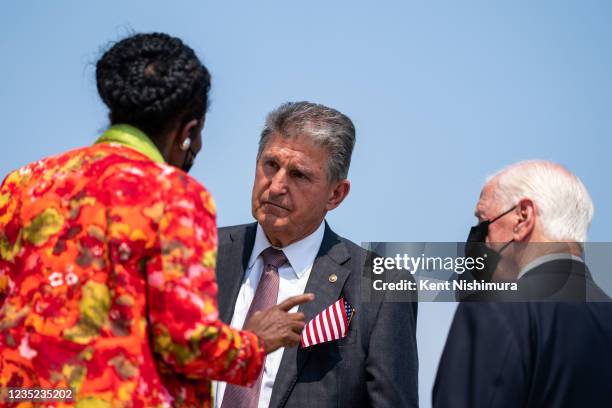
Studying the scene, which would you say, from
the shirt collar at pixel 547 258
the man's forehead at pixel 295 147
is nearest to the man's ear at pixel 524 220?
the shirt collar at pixel 547 258

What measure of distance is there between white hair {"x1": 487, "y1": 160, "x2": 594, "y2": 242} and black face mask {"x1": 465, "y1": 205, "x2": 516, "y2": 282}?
0.35 feet

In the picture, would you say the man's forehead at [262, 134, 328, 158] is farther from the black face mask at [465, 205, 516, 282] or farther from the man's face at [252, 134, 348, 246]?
the black face mask at [465, 205, 516, 282]

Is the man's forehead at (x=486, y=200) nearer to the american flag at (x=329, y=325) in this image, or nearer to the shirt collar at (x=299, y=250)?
the american flag at (x=329, y=325)

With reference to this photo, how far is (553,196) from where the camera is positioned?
412cm

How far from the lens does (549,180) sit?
416 centimetres

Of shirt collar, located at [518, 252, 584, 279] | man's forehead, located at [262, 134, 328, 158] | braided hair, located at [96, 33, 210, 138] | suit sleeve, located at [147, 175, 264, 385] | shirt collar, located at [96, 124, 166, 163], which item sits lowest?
suit sleeve, located at [147, 175, 264, 385]

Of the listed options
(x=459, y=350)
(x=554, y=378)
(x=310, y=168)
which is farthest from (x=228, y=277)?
(x=554, y=378)

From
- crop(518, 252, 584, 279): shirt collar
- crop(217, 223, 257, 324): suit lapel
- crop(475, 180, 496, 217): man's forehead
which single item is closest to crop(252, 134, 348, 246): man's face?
crop(217, 223, 257, 324): suit lapel

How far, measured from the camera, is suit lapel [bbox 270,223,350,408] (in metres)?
5.03

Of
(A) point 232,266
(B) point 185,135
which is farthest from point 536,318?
(A) point 232,266

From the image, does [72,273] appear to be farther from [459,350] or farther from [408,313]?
[408,313]

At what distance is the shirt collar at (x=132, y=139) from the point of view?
339 cm

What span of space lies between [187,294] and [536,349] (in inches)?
61.0

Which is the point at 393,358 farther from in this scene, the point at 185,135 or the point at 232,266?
the point at 185,135
